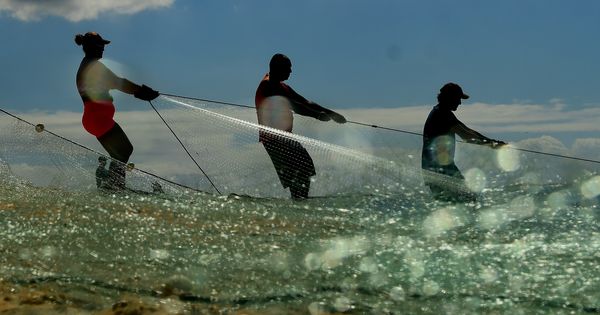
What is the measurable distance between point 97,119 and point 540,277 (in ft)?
26.9

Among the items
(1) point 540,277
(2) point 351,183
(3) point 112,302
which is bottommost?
(3) point 112,302

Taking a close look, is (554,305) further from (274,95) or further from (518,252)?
(274,95)

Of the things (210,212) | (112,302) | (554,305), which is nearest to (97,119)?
(210,212)

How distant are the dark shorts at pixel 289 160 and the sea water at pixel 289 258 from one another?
126 centimetres

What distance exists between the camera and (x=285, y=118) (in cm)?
1137

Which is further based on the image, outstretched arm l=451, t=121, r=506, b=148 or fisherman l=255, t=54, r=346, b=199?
outstretched arm l=451, t=121, r=506, b=148

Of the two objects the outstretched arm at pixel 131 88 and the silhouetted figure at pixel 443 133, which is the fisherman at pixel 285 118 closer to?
the silhouetted figure at pixel 443 133

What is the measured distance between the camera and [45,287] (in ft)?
14.0

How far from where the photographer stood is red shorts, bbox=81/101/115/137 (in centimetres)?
1154

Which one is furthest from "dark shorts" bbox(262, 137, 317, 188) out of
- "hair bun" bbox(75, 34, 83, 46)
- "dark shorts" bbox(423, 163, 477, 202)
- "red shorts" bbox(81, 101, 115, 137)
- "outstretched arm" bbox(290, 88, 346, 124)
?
"hair bun" bbox(75, 34, 83, 46)

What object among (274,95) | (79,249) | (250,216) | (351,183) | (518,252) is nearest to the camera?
(79,249)

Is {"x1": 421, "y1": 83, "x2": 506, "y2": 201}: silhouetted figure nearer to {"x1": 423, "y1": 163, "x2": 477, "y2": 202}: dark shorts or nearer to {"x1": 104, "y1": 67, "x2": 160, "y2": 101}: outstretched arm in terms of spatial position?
{"x1": 423, "y1": 163, "x2": 477, "y2": 202}: dark shorts

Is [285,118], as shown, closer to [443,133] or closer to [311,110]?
[311,110]

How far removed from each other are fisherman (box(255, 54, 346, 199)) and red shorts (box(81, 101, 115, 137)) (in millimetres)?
2427
